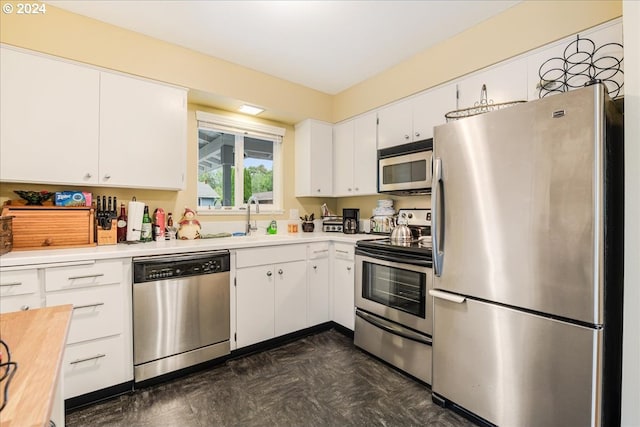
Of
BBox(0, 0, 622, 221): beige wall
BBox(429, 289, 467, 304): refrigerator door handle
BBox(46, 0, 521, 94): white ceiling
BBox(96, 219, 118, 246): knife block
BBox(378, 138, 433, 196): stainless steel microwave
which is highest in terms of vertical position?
BBox(46, 0, 521, 94): white ceiling

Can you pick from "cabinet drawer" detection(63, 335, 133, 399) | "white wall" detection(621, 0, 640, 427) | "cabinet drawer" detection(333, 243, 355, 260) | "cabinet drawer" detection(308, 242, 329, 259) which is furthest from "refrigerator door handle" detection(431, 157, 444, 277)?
"cabinet drawer" detection(63, 335, 133, 399)

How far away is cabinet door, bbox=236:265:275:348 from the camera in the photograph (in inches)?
98.4

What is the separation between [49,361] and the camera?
2.35 feet

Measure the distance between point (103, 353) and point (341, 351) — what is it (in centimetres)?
172

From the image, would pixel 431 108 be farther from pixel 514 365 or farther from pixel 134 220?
pixel 134 220

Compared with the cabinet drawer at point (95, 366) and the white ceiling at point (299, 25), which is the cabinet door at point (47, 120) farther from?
the cabinet drawer at point (95, 366)

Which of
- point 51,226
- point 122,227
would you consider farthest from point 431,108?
point 51,226

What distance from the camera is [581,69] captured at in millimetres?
1869

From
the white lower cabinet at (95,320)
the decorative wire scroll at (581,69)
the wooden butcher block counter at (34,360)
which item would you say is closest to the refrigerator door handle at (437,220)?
the decorative wire scroll at (581,69)

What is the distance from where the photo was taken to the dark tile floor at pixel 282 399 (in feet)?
5.78

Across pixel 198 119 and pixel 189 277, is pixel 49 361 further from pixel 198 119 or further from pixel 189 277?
pixel 198 119

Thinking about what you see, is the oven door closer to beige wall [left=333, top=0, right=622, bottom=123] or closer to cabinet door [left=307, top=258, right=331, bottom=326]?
cabinet door [left=307, top=258, right=331, bottom=326]

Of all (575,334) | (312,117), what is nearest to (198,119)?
(312,117)

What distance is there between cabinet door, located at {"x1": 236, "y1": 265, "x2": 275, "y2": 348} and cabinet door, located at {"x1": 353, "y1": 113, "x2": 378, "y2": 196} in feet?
4.34
